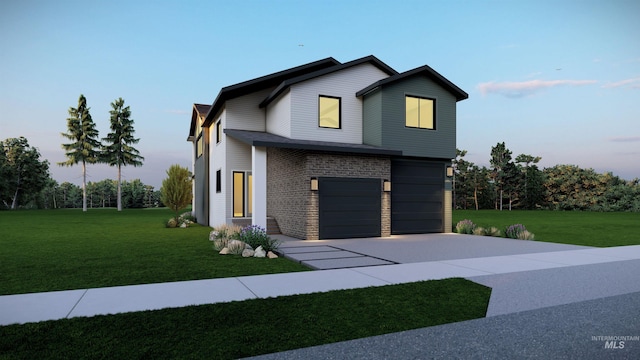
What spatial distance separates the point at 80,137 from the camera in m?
44.1

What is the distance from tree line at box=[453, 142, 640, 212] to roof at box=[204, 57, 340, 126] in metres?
38.1


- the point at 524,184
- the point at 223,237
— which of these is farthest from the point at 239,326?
the point at 524,184

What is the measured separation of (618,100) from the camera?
70.7 feet

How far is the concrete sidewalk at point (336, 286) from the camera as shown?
486 centimetres

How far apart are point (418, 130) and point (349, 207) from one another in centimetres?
447

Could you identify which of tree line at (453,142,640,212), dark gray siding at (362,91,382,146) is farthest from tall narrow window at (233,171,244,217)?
tree line at (453,142,640,212)

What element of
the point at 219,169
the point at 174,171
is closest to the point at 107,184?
the point at 174,171

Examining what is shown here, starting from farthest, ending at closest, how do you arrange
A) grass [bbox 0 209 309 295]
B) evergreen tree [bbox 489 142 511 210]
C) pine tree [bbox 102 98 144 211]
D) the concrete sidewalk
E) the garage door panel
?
evergreen tree [bbox 489 142 511 210], pine tree [bbox 102 98 144 211], the garage door panel, grass [bbox 0 209 309 295], the concrete sidewalk

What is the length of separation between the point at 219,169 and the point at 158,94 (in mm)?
11504

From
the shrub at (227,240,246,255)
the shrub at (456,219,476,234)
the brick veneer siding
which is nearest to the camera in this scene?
the shrub at (227,240,246,255)

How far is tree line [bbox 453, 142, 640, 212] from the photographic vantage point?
1807 inches

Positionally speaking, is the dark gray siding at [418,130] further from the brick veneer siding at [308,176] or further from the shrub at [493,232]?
the shrub at [493,232]

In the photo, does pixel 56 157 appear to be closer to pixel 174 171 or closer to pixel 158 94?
pixel 158 94

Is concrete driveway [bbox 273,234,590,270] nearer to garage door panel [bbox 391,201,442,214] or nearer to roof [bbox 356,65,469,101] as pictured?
garage door panel [bbox 391,201,442,214]
